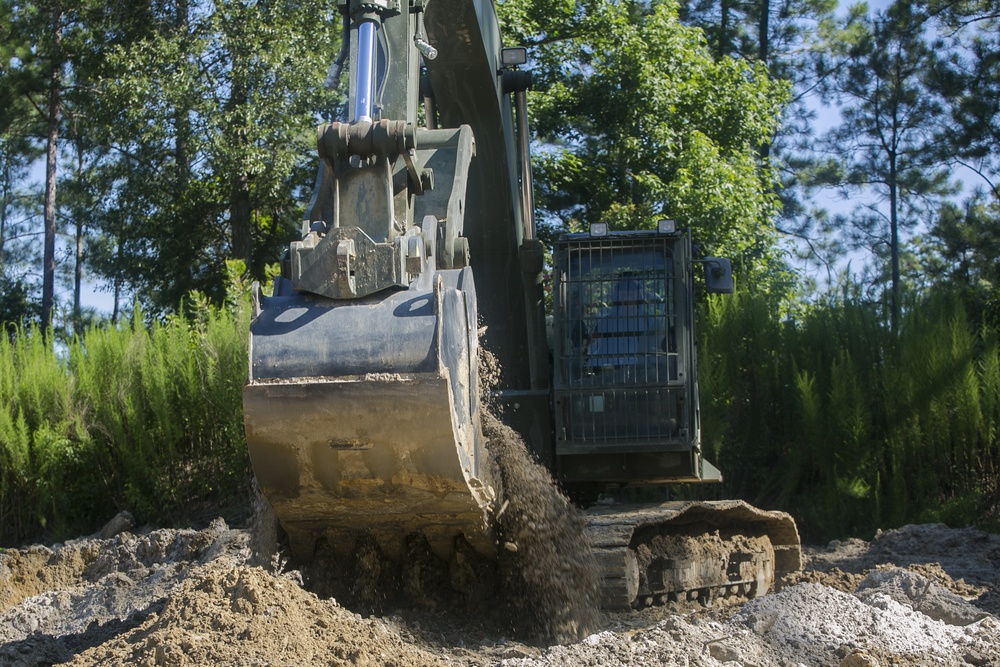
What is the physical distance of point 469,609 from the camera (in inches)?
Result: 217

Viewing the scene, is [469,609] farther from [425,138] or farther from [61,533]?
[61,533]

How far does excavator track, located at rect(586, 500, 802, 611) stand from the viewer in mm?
5984

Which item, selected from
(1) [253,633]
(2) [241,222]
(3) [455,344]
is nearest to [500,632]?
(1) [253,633]

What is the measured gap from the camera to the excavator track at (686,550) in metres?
5.98

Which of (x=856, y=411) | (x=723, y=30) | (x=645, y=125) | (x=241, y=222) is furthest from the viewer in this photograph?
(x=723, y=30)

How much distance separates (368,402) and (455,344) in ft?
1.30

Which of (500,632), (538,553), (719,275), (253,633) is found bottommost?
(500,632)

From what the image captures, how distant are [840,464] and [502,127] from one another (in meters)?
7.05

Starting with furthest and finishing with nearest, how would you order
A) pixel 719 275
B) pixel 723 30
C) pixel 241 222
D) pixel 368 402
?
pixel 723 30 → pixel 241 222 → pixel 719 275 → pixel 368 402

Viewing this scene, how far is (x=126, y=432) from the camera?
12438mm

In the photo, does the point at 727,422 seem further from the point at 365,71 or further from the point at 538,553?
the point at 365,71

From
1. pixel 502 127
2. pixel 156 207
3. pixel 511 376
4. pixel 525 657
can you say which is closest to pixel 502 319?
pixel 511 376

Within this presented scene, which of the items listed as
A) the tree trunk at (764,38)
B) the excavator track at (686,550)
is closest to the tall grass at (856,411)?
the excavator track at (686,550)

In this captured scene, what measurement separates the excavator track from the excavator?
1 centimetres
